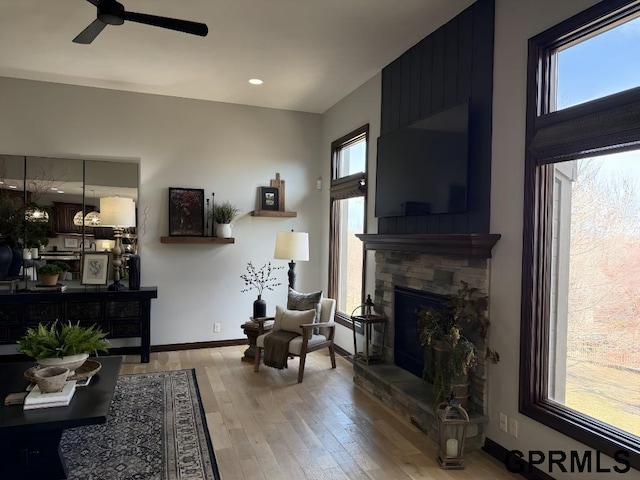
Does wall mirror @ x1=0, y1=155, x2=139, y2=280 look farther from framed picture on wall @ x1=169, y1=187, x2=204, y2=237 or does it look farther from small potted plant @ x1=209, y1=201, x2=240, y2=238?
small potted plant @ x1=209, y1=201, x2=240, y2=238

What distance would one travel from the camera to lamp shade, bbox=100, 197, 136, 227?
4.79 metres

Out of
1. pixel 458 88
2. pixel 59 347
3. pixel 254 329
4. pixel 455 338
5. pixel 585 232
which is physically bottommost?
pixel 254 329

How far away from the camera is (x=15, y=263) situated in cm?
471

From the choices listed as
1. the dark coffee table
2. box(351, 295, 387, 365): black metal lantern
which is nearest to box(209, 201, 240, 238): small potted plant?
box(351, 295, 387, 365): black metal lantern

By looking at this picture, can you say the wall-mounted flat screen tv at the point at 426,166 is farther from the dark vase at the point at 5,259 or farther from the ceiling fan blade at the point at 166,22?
the dark vase at the point at 5,259

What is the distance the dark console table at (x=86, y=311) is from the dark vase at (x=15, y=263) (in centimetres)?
38

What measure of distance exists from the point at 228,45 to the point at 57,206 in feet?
8.79

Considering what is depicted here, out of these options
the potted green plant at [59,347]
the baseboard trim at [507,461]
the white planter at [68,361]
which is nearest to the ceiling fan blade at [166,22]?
the potted green plant at [59,347]

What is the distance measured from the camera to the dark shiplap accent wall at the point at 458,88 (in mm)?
2994

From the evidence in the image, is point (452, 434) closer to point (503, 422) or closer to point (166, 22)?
point (503, 422)

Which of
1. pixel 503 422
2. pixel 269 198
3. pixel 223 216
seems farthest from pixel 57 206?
pixel 503 422

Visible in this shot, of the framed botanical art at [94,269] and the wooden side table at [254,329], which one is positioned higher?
the framed botanical art at [94,269]

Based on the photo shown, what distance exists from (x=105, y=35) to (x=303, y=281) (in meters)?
3.54

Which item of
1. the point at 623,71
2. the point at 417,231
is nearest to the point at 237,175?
the point at 417,231
